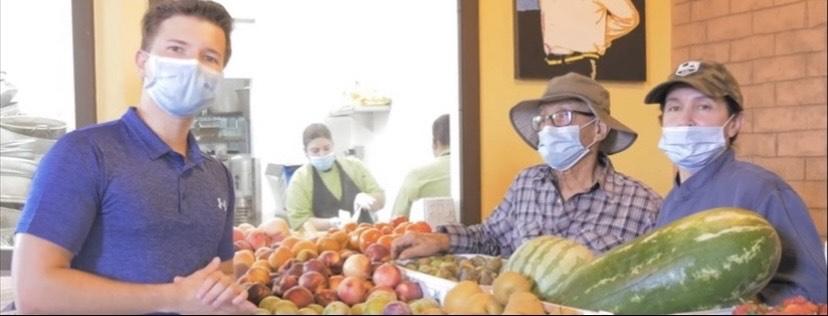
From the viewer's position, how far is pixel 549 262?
1756mm

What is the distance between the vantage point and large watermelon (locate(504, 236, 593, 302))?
1703mm

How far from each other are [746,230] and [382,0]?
2796 millimetres

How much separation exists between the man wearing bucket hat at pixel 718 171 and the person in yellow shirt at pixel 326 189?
207 cm

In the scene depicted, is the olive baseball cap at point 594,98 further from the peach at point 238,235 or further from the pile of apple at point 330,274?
the peach at point 238,235

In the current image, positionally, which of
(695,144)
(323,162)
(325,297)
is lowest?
(325,297)

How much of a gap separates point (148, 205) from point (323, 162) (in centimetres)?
243

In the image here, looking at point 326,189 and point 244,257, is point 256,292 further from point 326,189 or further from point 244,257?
point 326,189

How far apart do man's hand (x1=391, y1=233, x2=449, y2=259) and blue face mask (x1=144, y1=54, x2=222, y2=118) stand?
0.82 m

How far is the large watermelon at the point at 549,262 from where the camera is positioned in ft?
5.59

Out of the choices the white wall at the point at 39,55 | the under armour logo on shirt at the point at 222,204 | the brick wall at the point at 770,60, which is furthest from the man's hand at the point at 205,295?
the brick wall at the point at 770,60

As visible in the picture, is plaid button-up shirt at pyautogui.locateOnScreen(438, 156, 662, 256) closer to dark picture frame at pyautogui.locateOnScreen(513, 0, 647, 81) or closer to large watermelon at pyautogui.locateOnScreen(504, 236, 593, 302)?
large watermelon at pyautogui.locateOnScreen(504, 236, 593, 302)

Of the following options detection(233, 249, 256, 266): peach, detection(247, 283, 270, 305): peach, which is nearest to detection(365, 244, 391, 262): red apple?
detection(233, 249, 256, 266): peach

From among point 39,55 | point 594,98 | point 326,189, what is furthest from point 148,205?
point 326,189

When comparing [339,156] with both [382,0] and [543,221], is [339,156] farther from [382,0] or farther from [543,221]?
[543,221]
